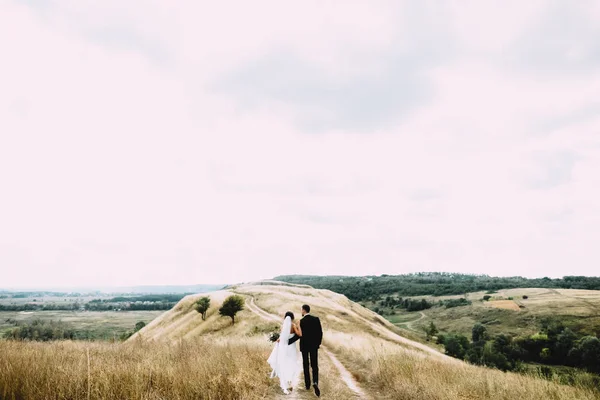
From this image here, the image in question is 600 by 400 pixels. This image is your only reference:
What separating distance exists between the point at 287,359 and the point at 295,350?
1.40 feet

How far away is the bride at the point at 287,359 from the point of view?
1049 cm

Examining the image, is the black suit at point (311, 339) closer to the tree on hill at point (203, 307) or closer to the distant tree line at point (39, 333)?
the distant tree line at point (39, 333)

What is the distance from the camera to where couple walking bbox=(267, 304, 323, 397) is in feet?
34.3

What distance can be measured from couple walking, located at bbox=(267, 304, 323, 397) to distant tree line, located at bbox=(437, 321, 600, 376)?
233 ft

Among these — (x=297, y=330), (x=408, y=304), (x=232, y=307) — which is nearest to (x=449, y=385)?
(x=297, y=330)

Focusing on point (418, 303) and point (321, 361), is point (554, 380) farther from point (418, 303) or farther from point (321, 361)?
point (418, 303)

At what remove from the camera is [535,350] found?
3366 inches

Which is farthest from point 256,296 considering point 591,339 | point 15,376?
point 591,339

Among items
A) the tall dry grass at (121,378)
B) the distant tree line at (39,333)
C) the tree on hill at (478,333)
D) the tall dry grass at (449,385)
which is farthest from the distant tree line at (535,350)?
the tall dry grass at (121,378)

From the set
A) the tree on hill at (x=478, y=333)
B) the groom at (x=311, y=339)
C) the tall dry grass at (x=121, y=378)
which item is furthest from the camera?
the tree on hill at (x=478, y=333)

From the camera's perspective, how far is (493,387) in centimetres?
Result: 887

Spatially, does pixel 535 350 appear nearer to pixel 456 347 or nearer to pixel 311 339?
pixel 456 347

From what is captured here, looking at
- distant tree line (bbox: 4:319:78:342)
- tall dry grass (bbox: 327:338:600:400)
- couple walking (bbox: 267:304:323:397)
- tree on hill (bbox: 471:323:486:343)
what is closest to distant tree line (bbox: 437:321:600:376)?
tree on hill (bbox: 471:323:486:343)

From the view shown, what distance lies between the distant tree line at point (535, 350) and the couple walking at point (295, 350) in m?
70.9
